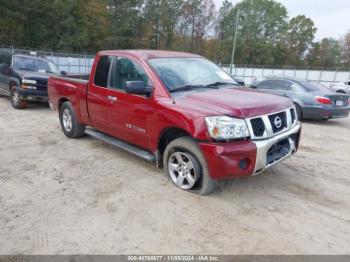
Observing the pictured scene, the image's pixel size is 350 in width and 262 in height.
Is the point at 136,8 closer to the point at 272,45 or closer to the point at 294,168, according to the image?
the point at 272,45

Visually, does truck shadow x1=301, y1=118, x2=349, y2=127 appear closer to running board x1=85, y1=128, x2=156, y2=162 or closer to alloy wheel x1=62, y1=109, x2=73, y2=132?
running board x1=85, y1=128, x2=156, y2=162

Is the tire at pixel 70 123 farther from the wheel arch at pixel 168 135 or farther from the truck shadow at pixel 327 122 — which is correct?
the truck shadow at pixel 327 122

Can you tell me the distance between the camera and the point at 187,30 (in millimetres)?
69312

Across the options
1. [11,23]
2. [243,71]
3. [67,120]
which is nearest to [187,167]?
[67,120]

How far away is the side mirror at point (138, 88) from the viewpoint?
419 cm

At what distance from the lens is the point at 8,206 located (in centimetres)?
370

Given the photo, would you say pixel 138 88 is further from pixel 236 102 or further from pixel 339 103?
pixel 339 103

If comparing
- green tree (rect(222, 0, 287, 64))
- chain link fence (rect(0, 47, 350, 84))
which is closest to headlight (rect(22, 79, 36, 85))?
chain link fence (rect(0, 47, 350, 84))

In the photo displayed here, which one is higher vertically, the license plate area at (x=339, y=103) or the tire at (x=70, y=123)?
the license plate area at (x=339, y=103)

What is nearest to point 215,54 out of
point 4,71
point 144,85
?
point 4,71

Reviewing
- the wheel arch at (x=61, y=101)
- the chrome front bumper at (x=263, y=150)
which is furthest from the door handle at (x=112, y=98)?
the chrome front bumper at (x=263, y=150)

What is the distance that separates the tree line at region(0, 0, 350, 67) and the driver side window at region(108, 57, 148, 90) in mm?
50847

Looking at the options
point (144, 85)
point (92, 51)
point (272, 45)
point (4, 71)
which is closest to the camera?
point (144, 85)

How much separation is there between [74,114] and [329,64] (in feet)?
256
